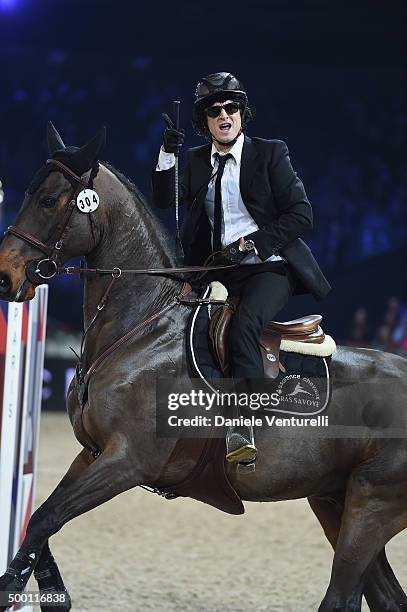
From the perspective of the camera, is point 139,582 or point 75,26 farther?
point 75,26

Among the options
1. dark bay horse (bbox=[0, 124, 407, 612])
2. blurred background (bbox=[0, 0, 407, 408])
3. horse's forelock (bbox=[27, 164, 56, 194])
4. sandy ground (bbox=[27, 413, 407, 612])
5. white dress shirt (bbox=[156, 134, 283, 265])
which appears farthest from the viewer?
blurred background (bbox=[0, 0, 407, 408])

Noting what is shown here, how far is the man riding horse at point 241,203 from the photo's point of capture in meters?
4.00

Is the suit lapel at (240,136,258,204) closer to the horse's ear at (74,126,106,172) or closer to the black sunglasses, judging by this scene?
the black sunglasses

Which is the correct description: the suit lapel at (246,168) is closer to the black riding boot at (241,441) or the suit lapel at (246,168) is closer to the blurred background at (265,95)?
the black riding boot at (241,441)

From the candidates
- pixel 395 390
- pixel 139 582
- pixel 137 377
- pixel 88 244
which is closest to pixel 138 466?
pixel 137 377

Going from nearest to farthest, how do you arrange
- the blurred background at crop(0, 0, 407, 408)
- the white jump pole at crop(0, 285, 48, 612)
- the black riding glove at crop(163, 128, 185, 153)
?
the black riding glove at crop(163, 128, 185, 153) → the white jump pole at crop(0, 285, 48, 612) → the blurred background at crop(0, 0, 407, 408)

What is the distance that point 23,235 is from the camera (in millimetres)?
3781

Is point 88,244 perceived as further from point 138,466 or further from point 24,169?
point 24,169

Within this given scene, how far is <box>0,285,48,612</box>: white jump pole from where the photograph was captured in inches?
175

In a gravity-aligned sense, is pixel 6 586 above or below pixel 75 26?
below

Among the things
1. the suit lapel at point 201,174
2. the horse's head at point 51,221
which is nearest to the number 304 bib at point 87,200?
the horse's head at point 51,221

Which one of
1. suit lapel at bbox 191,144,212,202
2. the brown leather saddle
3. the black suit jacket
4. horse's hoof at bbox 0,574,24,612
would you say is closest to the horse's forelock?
the black suit jacket

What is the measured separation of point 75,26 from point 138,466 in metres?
12.5

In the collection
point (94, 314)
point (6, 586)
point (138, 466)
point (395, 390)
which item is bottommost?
point (6, 586)
